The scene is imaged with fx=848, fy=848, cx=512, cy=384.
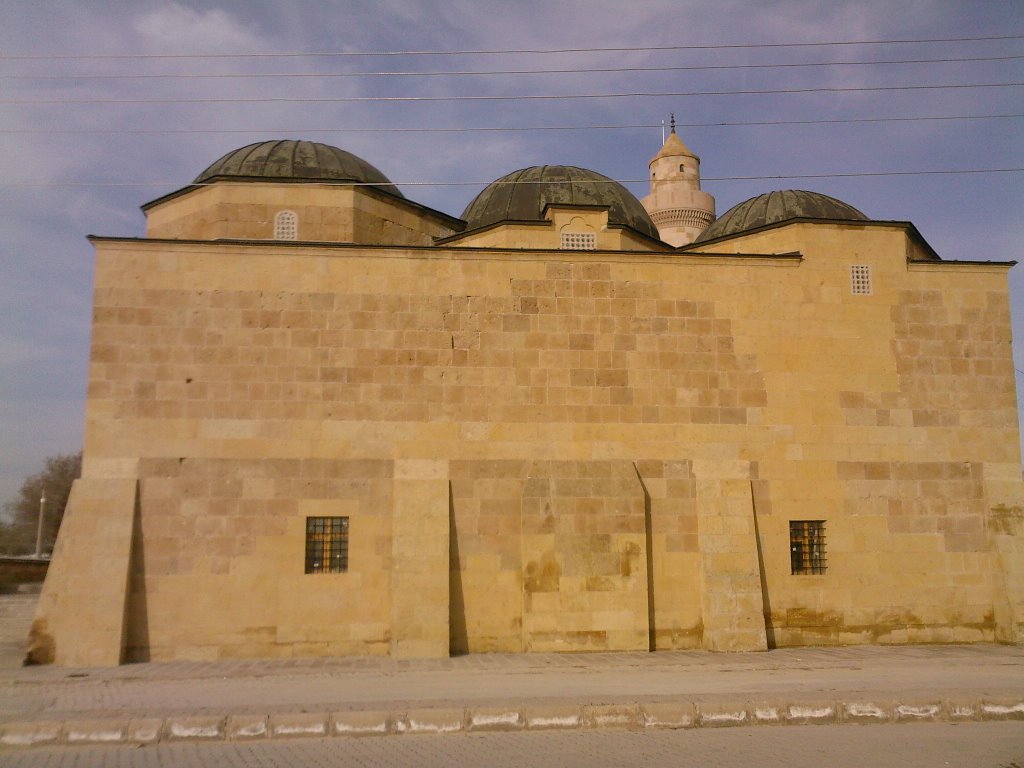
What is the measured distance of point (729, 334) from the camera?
13.7 m

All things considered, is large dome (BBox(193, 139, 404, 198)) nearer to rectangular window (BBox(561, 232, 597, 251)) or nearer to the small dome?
rectangular window (BBox(561, 232, 597, 251))

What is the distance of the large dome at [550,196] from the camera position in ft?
59.4

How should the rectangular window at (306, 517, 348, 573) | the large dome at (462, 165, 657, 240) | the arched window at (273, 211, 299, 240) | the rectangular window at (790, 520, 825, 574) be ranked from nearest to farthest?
the rectangular window at (306, 517, 348, 573)
the rectangular window at (790, 520, 825, 574)
the arched window at (273, 211, 299, 240)
the large dome at (462, 165, 657, 240)

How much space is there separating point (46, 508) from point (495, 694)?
50.0m

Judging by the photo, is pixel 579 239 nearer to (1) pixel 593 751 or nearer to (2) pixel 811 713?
(2) pixel 811 713

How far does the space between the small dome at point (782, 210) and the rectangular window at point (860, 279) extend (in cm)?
246

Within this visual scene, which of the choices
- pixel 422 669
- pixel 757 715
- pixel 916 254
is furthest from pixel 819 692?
pixel 916 254

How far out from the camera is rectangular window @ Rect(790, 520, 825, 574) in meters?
13.3

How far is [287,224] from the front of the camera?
16.1 m

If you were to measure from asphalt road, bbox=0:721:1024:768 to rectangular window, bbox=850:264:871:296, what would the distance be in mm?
7779

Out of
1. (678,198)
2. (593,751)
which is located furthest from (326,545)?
(678,198)

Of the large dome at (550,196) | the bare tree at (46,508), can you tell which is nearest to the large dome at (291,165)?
the large dome at (550,196)

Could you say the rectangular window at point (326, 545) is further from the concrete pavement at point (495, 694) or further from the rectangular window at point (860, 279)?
the rectangular window at point (860, 279)

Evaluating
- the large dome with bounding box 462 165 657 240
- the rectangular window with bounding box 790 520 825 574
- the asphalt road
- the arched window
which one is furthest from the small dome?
the asphalt road
